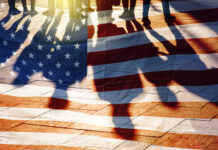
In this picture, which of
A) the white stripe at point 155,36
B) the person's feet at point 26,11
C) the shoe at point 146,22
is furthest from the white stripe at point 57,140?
the person's feet at point 26,11

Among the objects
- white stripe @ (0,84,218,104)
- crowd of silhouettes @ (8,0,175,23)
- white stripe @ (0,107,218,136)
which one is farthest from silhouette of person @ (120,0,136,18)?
white stripe @ (0,107,218,136)

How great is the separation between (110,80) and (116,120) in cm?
104

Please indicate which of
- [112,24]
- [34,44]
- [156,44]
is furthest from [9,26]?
[156,44]

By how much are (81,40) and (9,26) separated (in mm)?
1571

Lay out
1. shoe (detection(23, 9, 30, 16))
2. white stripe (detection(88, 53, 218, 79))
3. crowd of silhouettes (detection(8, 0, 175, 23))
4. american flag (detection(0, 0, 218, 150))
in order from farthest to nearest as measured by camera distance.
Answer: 1. shoe (detection(23, 9, 30, 16))
2. crowd of silhouettes (detection(8, 0, 175, 23))
3. white stripe (detection(88, 53, 218, 79))
4. american flag (detection(0, 0, 218, 150))

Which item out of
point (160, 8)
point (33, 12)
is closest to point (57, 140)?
point (33, 12)

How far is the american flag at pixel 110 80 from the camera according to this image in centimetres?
315

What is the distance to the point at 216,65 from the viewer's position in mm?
4453

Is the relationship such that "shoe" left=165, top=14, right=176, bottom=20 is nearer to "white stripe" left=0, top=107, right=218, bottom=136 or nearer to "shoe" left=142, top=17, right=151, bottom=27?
"shoe" left=142, top=17, right=151, bottom=27

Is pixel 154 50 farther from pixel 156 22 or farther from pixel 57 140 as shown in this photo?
pixel 57 140

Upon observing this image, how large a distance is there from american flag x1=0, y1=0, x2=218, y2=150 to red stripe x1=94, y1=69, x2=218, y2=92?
0.05 ft

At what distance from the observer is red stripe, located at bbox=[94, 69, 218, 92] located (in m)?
4.12

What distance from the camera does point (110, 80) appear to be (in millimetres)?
4414

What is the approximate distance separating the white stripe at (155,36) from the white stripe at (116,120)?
1.95 meters
